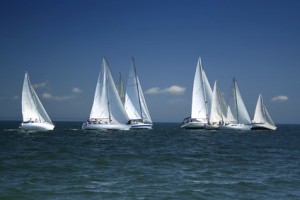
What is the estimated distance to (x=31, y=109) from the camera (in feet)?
220

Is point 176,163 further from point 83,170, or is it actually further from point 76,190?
point 76,190

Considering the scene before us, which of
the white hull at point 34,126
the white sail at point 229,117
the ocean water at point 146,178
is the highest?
the white sail at point 229,117

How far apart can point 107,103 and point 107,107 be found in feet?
2.50

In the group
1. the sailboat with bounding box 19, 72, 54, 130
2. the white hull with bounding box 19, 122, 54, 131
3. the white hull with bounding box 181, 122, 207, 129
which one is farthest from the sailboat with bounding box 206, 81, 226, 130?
the sailboat with bounding box 19, 72, 54, 130

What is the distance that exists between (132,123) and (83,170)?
5460cm

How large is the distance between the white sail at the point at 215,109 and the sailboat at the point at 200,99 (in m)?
1.54

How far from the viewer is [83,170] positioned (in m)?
23.4

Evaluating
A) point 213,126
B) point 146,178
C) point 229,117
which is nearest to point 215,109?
point 229,117

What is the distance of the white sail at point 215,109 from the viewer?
A: 89.1m

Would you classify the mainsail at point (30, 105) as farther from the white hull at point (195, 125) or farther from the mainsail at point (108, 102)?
the white hull at point (195, 125)

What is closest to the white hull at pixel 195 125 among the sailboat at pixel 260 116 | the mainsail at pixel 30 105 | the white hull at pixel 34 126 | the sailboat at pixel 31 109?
the sailboat at pixel 260 116

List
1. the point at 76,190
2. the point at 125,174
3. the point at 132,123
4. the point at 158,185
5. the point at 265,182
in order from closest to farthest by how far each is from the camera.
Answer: the point at 76,190
the point at 158,185
the point at 265,182
the point at 125,174
the point at 132,123

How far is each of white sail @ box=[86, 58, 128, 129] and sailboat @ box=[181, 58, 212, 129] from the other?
23.2 metres

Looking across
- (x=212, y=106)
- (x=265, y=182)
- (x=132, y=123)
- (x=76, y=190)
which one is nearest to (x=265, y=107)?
(x=212, y=106)
